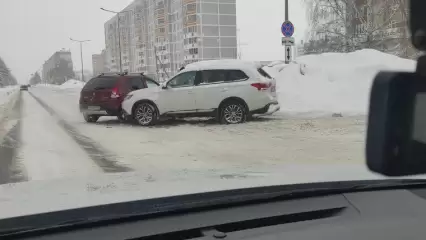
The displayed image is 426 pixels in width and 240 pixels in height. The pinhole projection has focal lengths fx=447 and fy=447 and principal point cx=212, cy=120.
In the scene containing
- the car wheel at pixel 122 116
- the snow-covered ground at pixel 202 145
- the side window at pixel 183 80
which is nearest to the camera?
the snow-covered ground at pixel 202 145

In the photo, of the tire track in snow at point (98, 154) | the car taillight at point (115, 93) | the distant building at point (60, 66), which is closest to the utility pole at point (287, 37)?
the car taillight at point (115, 93)

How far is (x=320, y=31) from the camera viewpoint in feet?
103

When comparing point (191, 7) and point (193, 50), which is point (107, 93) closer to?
point (193, 50)

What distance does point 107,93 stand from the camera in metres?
13.7

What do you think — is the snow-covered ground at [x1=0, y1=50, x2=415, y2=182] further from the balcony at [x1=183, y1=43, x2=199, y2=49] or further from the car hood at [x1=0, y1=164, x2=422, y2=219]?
the balcony at [x1=183, y1=43, x2=199, y2=49]

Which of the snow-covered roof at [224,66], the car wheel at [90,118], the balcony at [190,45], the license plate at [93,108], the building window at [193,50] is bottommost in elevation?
the car wheel at [90,118]

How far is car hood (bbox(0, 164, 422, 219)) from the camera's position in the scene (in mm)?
2510

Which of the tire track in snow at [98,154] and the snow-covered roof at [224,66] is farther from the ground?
the snow-covered roof at [224,66]

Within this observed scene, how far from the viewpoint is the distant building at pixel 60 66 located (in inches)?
1791

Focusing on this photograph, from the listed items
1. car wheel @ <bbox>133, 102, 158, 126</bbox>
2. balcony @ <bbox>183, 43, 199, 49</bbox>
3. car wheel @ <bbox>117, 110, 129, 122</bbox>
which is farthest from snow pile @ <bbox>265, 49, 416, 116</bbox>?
balcony @ <bbox>183, 43, 199, 49</bbox>

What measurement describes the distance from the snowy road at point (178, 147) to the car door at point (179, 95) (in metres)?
0.50

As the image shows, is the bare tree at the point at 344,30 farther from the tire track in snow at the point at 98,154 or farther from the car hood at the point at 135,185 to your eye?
the car hood at the point at 135,185

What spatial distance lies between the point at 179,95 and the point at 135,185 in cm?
961

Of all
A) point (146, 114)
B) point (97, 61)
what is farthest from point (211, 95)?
point (97, 61)
